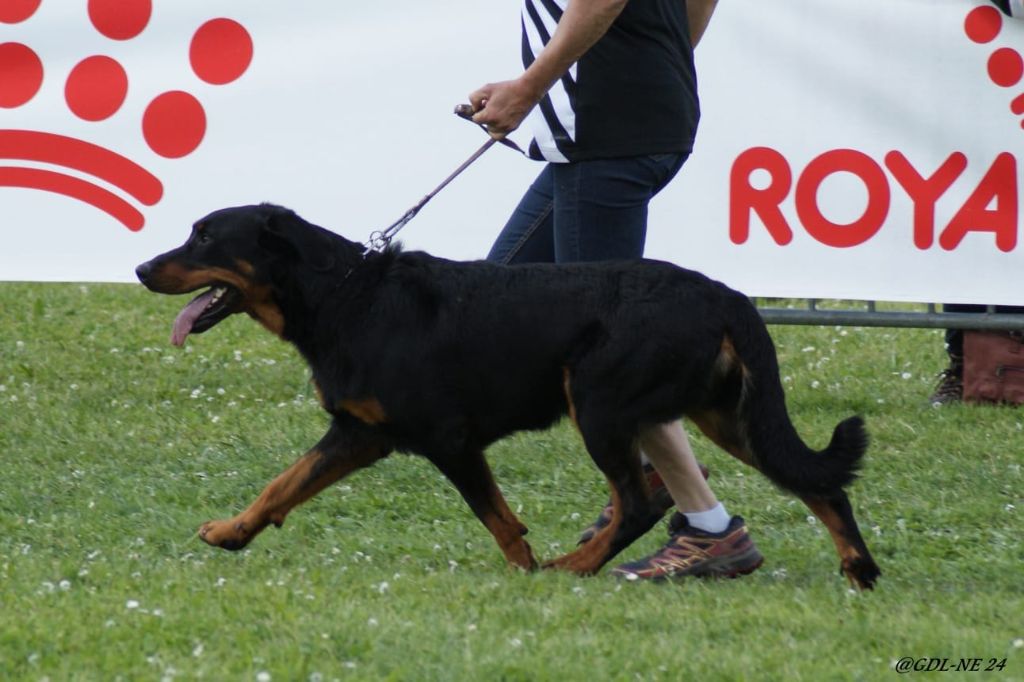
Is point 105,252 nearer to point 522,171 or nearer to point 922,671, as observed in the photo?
point 522,171

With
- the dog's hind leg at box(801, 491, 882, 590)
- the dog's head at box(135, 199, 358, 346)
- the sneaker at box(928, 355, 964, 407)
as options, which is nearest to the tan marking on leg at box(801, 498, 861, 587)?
the dog's hind leg at box(801, 491, 882, 590)

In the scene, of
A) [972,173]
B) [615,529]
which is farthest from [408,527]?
[972,173]

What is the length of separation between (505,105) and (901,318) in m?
3.14

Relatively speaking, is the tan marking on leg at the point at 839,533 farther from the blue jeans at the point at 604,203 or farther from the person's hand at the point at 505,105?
the person's hand at the point at 505,105

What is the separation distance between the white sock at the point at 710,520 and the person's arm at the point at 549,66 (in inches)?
50.3

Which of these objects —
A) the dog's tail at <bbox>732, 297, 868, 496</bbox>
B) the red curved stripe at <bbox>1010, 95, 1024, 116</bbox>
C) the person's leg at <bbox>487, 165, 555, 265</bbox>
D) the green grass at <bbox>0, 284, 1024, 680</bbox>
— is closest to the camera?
the green grass at <bbox>0, 284, 1024, 680</bbox>

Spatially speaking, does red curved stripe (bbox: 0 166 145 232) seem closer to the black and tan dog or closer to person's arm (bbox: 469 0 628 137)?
the black and tan dog

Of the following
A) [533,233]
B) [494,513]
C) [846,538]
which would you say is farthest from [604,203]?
[846,538]

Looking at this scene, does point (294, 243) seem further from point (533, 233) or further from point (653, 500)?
point (653, 500)

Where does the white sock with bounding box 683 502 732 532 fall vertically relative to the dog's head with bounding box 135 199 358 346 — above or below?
below

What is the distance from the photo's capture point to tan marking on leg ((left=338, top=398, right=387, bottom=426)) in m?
4.34

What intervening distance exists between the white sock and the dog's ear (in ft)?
4.33

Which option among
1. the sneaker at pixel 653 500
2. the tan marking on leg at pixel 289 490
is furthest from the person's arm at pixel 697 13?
the tan marking on leg at pixel 289 490

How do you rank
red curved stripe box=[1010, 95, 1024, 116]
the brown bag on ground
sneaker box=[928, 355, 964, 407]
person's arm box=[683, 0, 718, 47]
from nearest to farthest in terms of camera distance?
person's arm box=[683, 0, 718, 47], red curved stripe box=[1010, 95, 1024, 116], the brown bag on ground, sneaker box=[928, 355, 964, 407]
